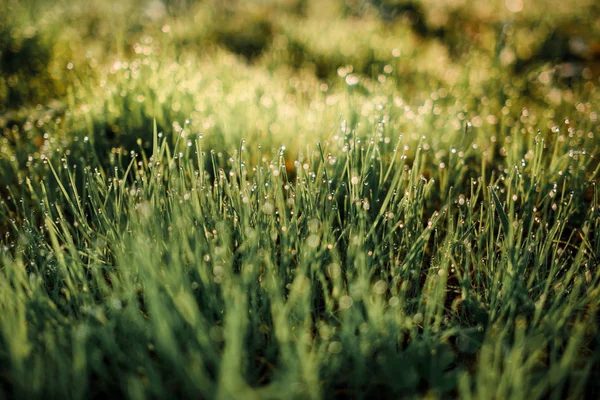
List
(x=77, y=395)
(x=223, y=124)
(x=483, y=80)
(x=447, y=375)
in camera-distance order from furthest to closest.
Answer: (x=483, y=80) < (x=223, y=124) < (x=447, y=375) < (x=77, y=395)

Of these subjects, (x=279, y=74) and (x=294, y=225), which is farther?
(x=279, y=74)

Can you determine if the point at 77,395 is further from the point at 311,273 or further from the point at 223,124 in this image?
the point at 223,124

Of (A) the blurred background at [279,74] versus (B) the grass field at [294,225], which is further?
(A) the blurred background at [279,74]

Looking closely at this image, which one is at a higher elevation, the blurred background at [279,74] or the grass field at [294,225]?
the blurred background at [279,74]

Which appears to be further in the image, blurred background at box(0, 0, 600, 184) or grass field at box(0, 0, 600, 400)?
blurred background at box(0, 0, 600, 184)

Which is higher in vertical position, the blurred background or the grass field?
the blurred background

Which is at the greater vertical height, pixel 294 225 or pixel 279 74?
pixel 279 74

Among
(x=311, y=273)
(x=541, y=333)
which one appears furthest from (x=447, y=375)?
(x=311, y=273)

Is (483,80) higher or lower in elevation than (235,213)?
higher
